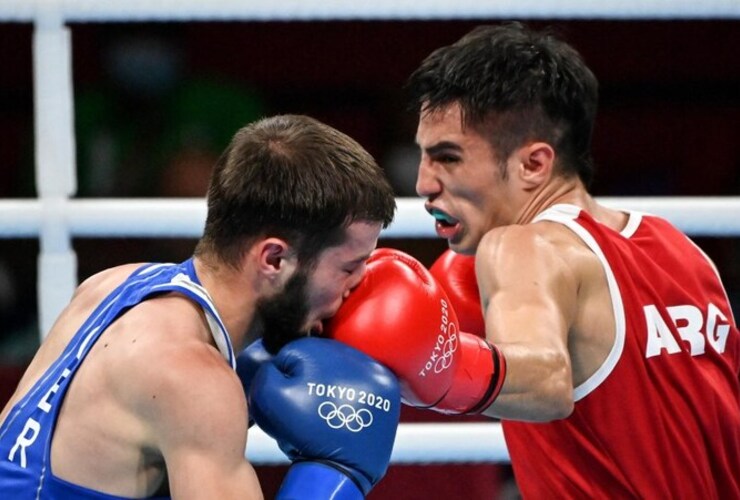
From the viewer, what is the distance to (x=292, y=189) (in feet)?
5.47

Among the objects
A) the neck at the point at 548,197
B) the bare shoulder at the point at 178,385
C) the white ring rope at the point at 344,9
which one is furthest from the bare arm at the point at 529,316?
the white ring rope at the point at 344,9

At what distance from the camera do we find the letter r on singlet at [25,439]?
5.25 feet

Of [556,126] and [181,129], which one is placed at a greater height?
[556,126]

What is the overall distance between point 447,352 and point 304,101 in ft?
7.97

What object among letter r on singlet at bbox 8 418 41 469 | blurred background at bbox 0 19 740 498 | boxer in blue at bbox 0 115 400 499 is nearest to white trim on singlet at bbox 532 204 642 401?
boxer in blue at bbox 0 115 400 499

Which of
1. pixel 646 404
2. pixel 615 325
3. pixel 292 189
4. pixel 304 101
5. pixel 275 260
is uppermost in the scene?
pixel 292 189

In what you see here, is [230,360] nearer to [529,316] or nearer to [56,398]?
[56,398]

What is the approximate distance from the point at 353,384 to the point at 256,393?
0.43 feet

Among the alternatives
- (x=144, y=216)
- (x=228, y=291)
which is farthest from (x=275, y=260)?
(x=144, y=216)

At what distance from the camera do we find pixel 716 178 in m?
3.98

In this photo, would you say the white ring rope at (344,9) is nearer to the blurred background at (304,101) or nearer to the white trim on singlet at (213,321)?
the white trim on singlet at (213,321)

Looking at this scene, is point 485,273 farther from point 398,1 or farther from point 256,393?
point 398,1

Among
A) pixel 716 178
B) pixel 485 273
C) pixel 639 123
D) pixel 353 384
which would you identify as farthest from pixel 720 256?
pixel 353 384

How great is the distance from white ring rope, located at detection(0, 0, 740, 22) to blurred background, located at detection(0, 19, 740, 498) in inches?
46.4
